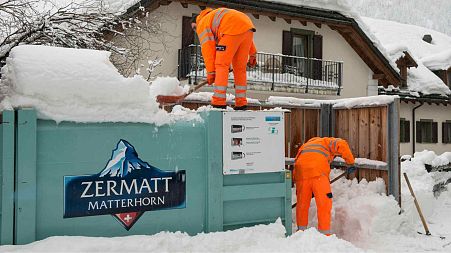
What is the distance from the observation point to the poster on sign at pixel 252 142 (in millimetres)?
4512

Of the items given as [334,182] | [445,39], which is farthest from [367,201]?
[445,39]

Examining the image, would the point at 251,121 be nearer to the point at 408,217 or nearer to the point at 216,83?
the point at 216,83

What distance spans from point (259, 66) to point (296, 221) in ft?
33.7

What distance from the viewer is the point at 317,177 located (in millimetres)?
5836

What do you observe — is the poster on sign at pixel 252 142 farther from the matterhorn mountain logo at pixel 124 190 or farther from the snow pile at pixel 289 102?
the snow pile at pixel 289 102

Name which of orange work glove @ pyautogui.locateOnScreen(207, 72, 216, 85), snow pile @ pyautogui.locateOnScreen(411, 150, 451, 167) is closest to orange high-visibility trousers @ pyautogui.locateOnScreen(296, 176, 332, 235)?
orange work glove @ pyautogui.locateOnScreen(207, 72, 216, 85)

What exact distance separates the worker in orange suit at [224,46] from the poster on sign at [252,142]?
0.75 metres

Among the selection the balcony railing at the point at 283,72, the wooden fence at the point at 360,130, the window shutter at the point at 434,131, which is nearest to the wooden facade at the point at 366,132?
the wooden fence at the point at 360,130

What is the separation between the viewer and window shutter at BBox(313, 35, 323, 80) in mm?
17547

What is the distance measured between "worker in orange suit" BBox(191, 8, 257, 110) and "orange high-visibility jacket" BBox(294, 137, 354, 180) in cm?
120

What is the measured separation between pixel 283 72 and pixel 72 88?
43.6ft

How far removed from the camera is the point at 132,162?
410 cm

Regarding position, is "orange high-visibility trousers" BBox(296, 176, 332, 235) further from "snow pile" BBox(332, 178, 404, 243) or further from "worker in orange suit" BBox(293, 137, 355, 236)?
"snow pile" BBox(332, 178, 404, 243)

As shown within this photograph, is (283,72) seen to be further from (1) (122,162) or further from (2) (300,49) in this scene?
(1) (122,162)
